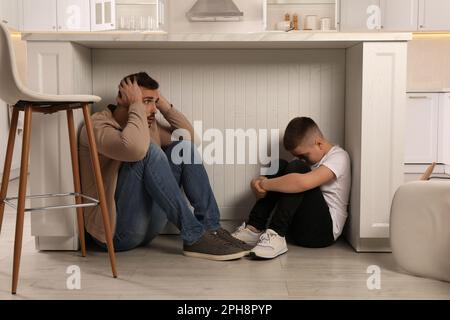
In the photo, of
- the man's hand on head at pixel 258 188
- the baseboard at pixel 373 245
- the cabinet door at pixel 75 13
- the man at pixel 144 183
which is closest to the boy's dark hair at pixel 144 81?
the man at pixel 144 183

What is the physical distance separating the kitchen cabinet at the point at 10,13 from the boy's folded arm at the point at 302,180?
398 cm

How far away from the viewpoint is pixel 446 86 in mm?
6082

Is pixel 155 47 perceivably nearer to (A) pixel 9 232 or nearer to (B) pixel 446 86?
(A) pixel 9 232

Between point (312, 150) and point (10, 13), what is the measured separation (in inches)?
165

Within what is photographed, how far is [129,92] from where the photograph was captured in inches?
95.7

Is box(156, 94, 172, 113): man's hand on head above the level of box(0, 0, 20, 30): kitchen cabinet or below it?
below

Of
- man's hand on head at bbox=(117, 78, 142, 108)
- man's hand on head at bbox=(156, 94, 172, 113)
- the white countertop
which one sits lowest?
man's hand on head at bbox=(156, 94, 172, 113)

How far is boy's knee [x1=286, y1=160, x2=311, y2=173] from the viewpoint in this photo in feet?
8.34

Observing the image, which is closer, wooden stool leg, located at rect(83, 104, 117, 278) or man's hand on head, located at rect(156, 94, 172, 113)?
Answer: wooden stool leg, located at rect(83, 104, 117, 278)

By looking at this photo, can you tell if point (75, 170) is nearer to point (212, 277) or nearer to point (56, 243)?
point (56, 243)

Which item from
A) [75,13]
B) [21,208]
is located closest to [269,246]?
[21,208]

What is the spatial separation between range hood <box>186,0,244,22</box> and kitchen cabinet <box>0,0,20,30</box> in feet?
5.57

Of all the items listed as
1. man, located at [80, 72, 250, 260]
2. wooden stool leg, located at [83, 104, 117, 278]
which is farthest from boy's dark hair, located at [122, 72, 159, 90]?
wooden stool leg, located at [83, 104, 117, 278]

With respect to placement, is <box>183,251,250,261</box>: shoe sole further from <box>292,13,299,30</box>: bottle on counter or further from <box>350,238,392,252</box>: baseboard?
<box>292,13,299,30</box>: bottle on counter
